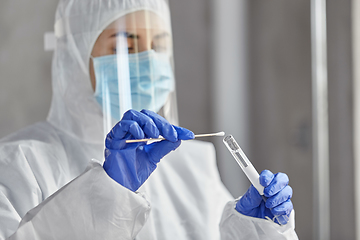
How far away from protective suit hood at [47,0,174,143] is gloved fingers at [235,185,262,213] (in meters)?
0.47

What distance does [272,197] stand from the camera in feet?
2.78

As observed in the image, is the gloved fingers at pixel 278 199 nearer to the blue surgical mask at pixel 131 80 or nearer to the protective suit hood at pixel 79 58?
the blue surgical mask at pixel 131 80

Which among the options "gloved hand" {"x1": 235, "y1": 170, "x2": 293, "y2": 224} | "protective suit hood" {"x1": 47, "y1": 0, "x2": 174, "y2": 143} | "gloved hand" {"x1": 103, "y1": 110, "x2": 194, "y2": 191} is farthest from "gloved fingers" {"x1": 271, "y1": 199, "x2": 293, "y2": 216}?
"protective suit hood" {"x1": 47, "y1": 0, "x2": 174, "y2": 143}

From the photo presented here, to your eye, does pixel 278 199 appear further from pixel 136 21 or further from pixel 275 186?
pixel 136 21

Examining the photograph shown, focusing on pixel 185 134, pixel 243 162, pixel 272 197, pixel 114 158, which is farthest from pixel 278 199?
pixel 114 158

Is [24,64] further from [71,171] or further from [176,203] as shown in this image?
[176,203]

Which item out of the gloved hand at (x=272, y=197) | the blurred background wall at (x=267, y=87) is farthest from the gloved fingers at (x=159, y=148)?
the blurred background wall at (x=267, y=87)

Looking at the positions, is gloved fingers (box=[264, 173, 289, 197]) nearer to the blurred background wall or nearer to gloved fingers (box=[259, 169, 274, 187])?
gloved fingers (box=[259, 169, 274, 187])

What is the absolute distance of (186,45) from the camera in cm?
192

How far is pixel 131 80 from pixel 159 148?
0.24 m

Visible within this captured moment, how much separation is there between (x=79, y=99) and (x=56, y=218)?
1.36 feet

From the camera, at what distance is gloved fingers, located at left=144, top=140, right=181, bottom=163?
80 centimetres

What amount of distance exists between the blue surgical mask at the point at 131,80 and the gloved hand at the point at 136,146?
0.48ft

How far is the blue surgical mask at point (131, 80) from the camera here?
36.6 inches
